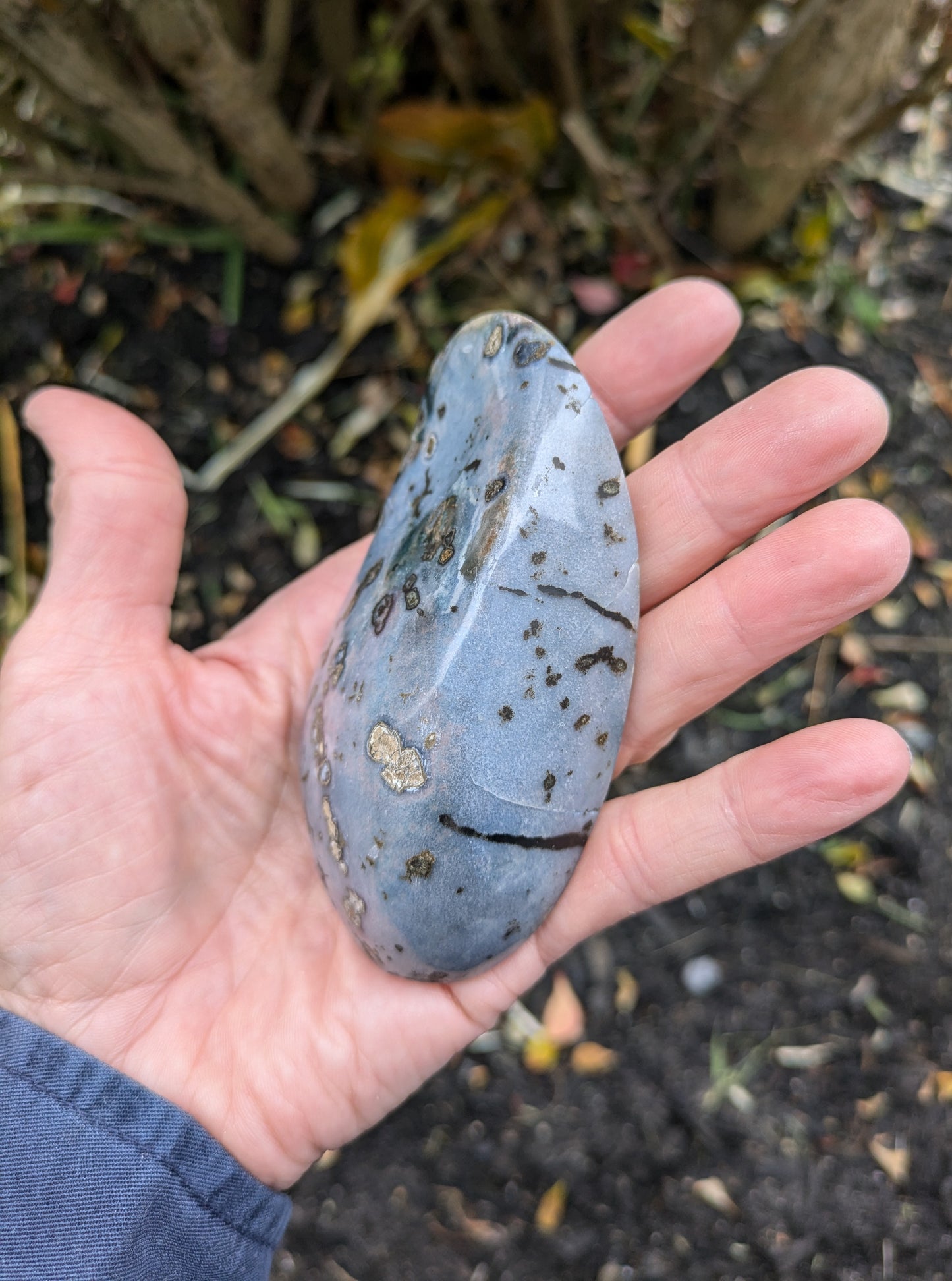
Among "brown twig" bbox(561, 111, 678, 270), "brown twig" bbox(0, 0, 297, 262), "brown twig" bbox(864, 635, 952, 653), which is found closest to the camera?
"brown twig" bbox(0, 0, 297, 262)

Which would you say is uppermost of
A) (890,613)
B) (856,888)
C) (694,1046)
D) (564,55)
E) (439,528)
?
(564,55)

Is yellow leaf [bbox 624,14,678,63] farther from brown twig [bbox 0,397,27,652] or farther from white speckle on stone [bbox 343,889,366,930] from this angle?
white speckle on stone [bbox 343,889,366,930]

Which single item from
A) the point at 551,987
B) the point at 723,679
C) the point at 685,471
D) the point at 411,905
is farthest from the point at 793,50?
the point at 551,987

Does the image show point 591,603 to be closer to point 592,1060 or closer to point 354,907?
point 354,907

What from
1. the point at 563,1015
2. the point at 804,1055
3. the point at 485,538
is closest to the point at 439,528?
the point at 485,538

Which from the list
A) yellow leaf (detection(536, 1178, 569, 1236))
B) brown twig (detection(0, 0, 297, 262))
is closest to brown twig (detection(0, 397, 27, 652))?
brown twig (detection(0, 0, 297, 262))

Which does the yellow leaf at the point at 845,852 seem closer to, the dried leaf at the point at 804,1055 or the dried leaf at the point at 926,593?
the dried leaf at the point at 804,1055

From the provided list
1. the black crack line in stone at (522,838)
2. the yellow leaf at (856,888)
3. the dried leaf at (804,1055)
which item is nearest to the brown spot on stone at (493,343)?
the black crack line in stone at (522,838)

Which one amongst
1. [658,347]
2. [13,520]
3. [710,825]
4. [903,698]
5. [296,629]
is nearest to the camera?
[710,825]
